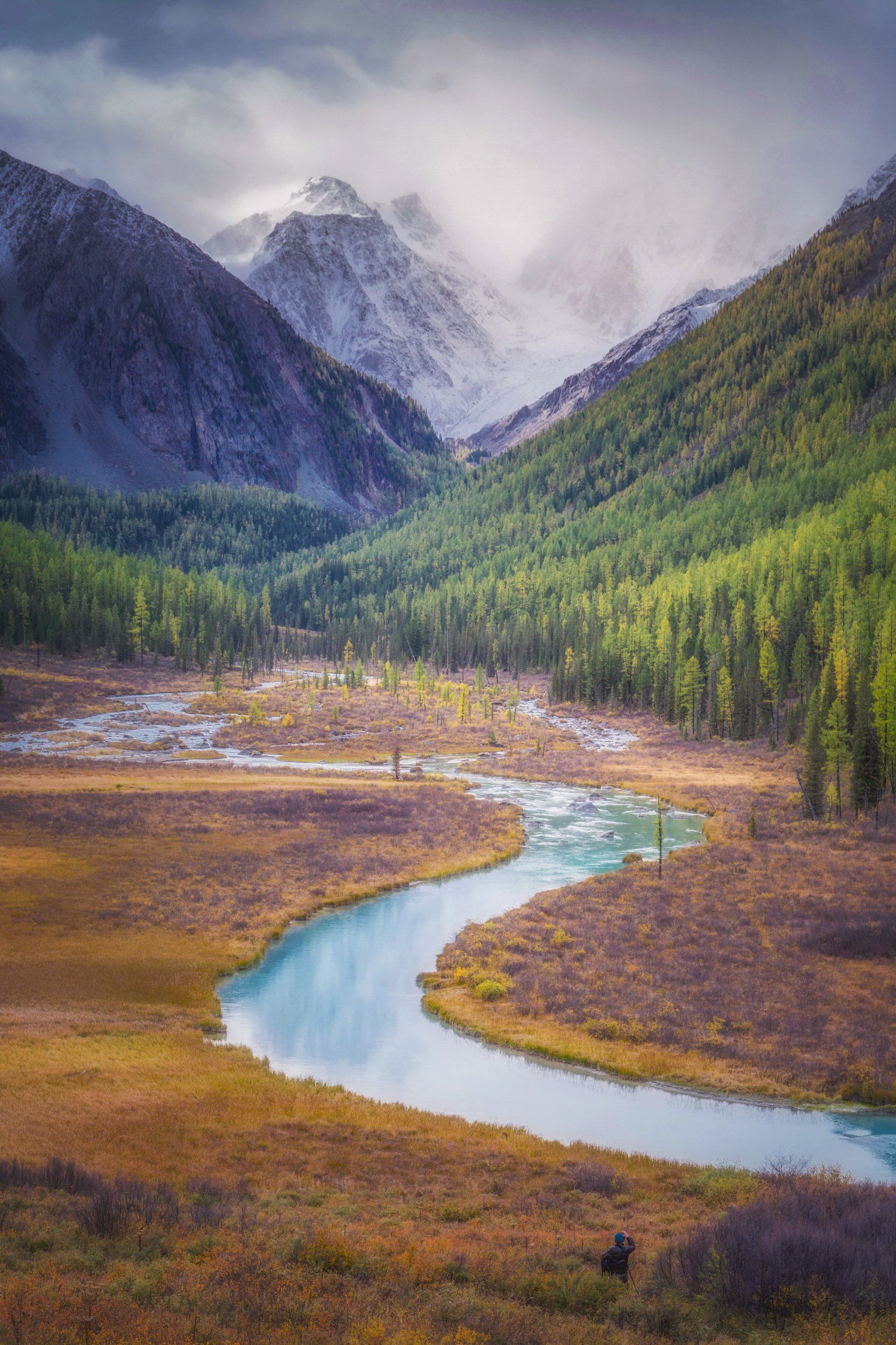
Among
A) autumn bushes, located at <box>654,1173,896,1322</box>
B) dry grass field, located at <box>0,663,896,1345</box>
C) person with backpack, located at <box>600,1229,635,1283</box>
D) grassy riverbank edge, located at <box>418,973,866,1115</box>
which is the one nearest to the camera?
dry grass field, located at <box>0,663,896,1345</box>

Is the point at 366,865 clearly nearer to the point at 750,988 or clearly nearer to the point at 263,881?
the point at 263,881

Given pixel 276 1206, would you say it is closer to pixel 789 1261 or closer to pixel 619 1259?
pixel 619 1259

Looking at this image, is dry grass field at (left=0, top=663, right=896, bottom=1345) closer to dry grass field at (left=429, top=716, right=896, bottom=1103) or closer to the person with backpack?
the person with backpack

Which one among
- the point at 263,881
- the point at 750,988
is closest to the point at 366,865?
the point at 263,881

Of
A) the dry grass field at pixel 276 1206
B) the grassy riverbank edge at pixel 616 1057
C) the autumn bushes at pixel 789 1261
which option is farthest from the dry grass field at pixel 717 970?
the autumn bushes at pixel 789 1261

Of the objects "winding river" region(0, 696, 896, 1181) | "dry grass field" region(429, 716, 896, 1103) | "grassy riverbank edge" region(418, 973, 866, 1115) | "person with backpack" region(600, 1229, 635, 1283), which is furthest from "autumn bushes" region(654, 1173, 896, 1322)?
"dry grass field" region(429, 716, 896, 1103)

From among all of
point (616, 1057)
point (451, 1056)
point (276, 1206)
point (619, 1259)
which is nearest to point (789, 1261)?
point (619, 1259)

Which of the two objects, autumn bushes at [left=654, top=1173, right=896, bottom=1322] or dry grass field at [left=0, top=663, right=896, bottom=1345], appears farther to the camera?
autumn bushes at [left=654, top=1173, right=896, bottom=1322]
